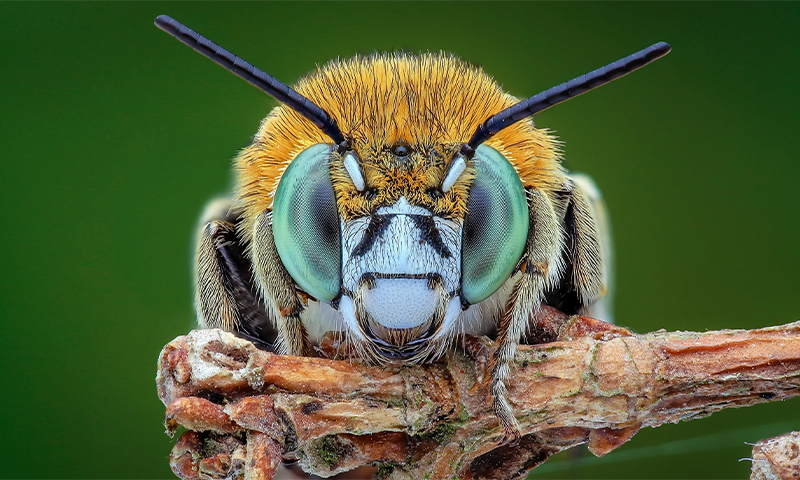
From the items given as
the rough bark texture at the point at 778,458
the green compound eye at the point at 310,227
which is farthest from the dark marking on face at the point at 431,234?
the rough bark texture at the point at 778,458

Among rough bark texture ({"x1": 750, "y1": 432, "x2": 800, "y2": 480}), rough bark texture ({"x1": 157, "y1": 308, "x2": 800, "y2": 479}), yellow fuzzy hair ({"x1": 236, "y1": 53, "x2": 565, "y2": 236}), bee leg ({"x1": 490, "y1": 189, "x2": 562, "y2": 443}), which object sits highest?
yellow fuzzy hair ({"x1": 236, "y1": 53, "x2": 565, "y2": 236})

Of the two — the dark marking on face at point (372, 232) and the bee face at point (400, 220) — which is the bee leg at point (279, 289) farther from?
the dark marking on face at point (372, 232)

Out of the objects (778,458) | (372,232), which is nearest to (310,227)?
(372,232)

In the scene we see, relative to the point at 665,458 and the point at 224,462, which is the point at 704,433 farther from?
the point at 224,462

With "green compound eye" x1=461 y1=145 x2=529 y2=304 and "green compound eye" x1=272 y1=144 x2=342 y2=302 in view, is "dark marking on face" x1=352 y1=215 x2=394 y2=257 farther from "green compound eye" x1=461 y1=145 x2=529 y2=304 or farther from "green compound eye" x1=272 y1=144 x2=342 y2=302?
"green compound eye" x1=461 y1=145 x2=529 y2=304

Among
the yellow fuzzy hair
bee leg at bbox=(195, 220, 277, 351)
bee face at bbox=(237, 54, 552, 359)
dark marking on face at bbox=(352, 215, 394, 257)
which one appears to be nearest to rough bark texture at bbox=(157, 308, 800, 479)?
bee face at bbox=(237, 54, 552, 359)

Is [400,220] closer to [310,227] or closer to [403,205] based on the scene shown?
[403,205]

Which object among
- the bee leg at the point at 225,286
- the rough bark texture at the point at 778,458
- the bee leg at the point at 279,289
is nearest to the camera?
the rough bark texture at the point at 778,458
